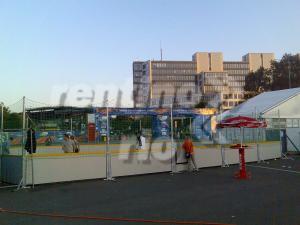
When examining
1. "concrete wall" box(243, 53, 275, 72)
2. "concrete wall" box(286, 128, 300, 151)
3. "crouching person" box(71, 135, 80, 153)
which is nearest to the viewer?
Answer: "crouching person" box(71, 135, 80, 153)

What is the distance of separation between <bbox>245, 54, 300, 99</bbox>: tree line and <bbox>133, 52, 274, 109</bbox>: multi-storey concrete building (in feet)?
13.8

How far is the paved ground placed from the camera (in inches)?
368

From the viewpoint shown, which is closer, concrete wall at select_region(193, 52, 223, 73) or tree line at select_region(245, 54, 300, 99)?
tree line at select_region(245, 54, 300, 99)

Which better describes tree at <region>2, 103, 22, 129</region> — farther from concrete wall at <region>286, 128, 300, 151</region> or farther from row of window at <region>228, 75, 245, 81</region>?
row of window at <region>228, 75, 245, 81</region>

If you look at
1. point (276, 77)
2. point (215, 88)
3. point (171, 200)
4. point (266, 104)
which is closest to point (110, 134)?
point (171, 200)

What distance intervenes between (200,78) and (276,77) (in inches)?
801

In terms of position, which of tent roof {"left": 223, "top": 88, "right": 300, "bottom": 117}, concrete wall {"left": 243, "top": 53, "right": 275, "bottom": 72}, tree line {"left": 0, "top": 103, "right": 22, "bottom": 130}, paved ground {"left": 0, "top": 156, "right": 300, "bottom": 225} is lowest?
paved ground {"left": 0, "top": 156, "right": 300, "bottom": 225}

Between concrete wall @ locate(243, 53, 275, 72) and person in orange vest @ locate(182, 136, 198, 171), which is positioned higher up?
concrete wall @ locate(243, 53, 275, 72)

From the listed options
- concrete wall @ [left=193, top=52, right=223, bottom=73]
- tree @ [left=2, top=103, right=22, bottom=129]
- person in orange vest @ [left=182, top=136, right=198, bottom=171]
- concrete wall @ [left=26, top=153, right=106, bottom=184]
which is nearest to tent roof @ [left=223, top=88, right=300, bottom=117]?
person in orange vest @ [left=182, top=136, right=198, bottom=171]

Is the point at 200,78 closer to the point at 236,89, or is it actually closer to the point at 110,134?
the point at 236,89

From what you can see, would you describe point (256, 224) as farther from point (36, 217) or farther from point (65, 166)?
point (65, 166)

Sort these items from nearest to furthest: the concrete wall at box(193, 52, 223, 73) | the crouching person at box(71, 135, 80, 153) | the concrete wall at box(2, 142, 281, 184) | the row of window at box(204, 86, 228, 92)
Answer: the concrete wall at box(2, 142, 281, 184) < the crouching person at box(71, 135, 80, 153) < the row of window at box(204, 86, 228, 92) < the concrete wall at box(193, 52, 223, 73)

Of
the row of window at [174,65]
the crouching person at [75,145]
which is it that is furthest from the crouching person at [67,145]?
the row of window at [174,65]

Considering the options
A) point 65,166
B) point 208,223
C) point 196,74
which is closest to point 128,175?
point 65,166
